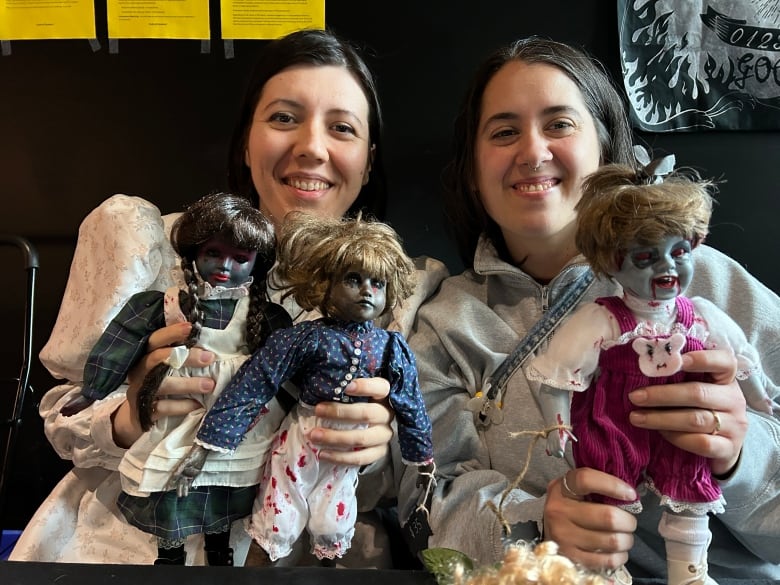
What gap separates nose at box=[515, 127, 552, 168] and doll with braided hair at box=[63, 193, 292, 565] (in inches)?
19.5

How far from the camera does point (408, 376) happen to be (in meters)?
0.90

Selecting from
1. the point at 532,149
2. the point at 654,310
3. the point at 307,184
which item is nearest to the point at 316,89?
the point at 307,184

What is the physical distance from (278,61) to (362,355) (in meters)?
0.72

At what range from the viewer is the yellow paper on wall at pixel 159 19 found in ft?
4.87

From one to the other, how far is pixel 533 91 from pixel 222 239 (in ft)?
2.17

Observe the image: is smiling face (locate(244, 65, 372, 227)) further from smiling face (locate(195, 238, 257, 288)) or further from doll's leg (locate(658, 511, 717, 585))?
doll's leg (locate(658, 511, 717, 585))

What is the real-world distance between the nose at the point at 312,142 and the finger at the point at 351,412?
53 cm

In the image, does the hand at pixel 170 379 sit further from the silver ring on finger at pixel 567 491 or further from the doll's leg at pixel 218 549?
the silver ring on finger at pixel 567 491

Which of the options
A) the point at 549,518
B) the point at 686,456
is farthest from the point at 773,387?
the point at 549,518

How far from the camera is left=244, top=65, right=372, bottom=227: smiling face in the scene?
46.9 inches

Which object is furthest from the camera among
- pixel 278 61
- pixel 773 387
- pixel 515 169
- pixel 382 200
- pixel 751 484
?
pixel 382 200

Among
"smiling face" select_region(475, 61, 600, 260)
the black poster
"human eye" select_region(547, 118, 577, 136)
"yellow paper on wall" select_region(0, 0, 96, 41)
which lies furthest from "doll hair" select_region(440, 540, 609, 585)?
"yellow paper on wall" select_region(0, 0, 96, 41)

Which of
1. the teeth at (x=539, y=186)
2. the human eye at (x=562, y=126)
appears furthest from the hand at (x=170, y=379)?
the human eye at (x=562, y=126)

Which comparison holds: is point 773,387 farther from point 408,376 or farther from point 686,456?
point 408,376
